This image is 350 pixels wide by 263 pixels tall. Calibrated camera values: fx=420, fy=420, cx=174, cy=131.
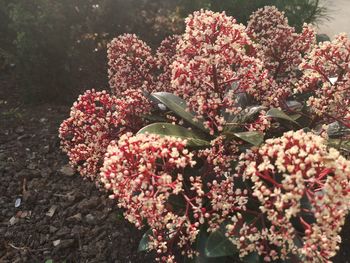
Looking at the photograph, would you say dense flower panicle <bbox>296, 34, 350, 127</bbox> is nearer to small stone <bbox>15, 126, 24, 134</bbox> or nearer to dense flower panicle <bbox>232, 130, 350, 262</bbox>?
dense flower panicle <bbox>232, 130, 350, 262</bbox>

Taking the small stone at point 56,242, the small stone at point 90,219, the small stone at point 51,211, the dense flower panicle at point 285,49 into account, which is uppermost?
the dense flower panicle at point 285,49

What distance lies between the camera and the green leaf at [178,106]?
261 cm

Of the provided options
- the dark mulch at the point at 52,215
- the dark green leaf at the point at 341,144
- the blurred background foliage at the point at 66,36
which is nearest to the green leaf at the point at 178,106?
A: the dark green leaf at the point at 341,144

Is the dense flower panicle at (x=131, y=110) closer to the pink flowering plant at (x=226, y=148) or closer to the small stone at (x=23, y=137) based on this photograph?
the pink flowering plant at (x=226, y=148)

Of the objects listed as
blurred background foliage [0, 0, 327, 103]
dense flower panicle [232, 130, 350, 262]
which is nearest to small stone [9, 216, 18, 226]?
blurred background foliage [0, 0, 327, 103]

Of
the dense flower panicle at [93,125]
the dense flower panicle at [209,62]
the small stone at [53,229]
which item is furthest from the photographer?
the small stone at [53,229]

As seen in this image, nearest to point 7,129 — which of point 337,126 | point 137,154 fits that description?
point 137,154

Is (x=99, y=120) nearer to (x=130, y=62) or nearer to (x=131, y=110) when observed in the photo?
(x=131, y=110)

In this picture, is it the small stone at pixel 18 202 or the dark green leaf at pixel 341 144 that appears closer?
the dark green leaf at pixel 341 144

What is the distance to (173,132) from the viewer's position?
242 centimetres

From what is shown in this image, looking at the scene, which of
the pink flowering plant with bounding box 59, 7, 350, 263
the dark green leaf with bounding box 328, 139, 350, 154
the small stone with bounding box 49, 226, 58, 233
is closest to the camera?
the pink flowering plant with bounding box 59, 7, 350, 263

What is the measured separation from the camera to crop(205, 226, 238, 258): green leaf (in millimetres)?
2111

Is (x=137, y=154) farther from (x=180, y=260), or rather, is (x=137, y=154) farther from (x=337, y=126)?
(x=337, y=126)

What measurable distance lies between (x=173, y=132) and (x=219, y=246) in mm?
686
